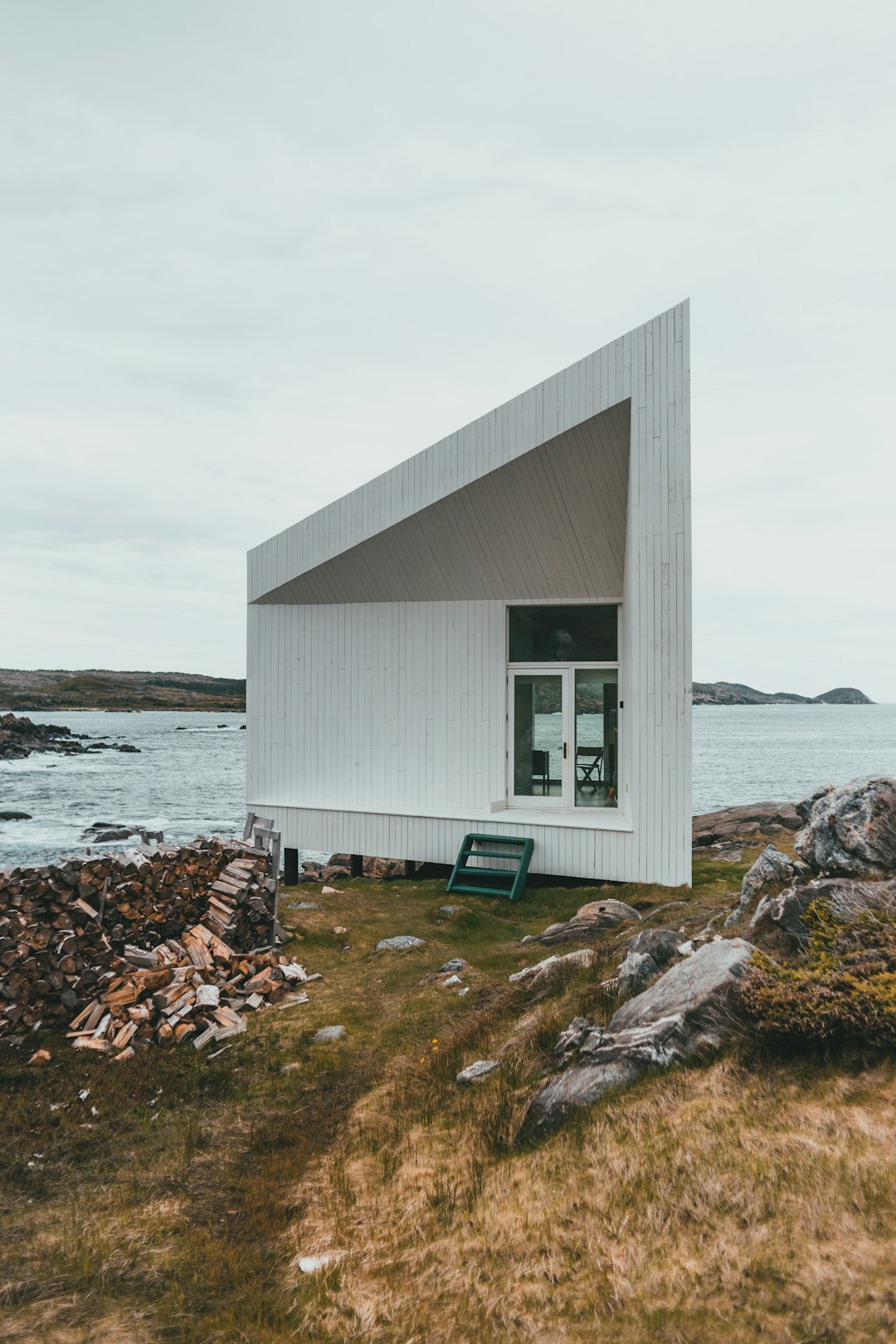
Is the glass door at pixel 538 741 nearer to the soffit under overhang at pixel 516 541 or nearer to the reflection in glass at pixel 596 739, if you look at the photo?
the reflection in glass at pixel 596 739

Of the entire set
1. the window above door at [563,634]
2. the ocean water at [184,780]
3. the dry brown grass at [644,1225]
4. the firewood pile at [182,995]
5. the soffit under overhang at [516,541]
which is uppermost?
the soffit under overhang at [516,541]

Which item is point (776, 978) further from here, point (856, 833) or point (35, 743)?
point (35, 743)

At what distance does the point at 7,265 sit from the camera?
14891 millimetres

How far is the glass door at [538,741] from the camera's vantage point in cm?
1088

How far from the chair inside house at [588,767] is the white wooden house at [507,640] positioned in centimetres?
3

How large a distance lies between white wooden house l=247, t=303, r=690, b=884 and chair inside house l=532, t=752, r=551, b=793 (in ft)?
0.08

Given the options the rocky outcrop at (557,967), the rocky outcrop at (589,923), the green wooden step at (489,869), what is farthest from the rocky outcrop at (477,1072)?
the green wooden step at (489,869)

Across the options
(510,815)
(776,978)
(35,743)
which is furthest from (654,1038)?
(35,743)

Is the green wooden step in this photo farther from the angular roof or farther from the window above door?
the angular roof

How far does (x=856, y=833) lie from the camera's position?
498 cm

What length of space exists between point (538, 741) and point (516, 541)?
2904mm

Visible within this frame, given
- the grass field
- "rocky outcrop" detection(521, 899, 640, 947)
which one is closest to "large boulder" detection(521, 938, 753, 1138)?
the grass field

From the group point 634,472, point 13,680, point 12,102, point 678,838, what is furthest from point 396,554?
point 13,680

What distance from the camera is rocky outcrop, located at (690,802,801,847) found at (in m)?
14.6
